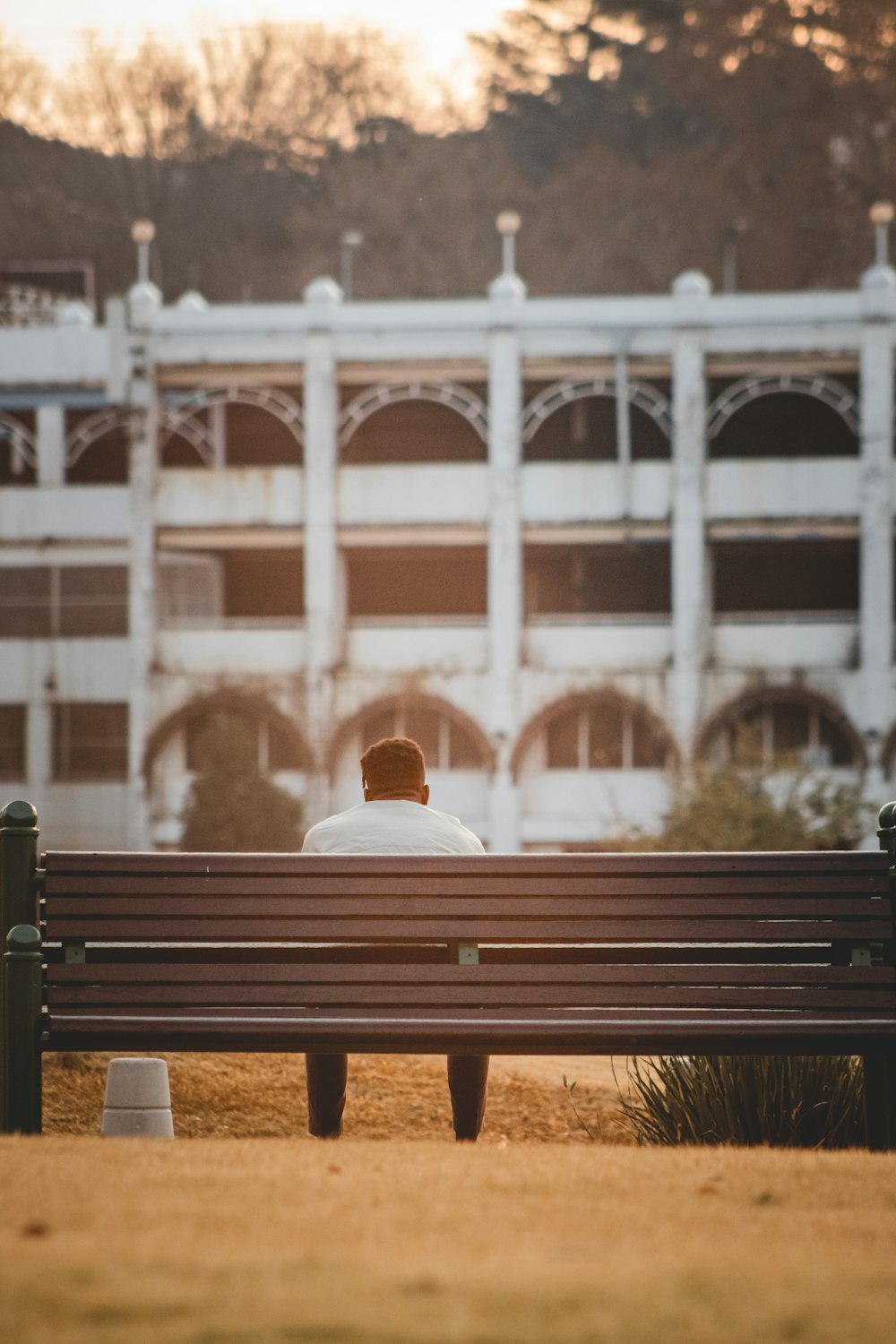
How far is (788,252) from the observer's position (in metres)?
57.3

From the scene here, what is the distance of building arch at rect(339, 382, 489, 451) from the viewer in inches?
1619

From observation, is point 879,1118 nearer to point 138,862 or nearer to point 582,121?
point 138,862

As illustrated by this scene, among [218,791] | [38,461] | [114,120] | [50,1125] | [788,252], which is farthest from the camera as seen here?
[114,120]

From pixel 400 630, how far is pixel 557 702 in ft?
11.5

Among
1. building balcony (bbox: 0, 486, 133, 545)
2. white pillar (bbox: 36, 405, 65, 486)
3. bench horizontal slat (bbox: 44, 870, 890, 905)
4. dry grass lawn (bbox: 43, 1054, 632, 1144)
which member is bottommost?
dry grass lawn (bbox: 43, 1054, 632, 1144)

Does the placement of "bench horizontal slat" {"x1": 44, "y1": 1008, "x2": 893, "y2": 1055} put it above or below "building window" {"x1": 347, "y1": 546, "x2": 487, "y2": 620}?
below

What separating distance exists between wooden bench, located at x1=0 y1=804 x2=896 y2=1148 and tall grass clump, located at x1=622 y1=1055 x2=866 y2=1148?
103 centimetres

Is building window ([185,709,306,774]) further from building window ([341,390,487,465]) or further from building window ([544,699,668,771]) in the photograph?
building window ([341,390,487,465])

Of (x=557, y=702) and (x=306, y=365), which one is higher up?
(x=306, y=365)

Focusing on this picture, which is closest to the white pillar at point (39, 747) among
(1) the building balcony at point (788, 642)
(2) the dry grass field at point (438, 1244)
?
(1) the building balcony at point (788, 642)

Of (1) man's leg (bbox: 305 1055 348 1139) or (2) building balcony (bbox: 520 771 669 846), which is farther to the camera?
(2) building balcony (bbox: 520 771 669 846)

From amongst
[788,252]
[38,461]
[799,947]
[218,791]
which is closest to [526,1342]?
[799,947]

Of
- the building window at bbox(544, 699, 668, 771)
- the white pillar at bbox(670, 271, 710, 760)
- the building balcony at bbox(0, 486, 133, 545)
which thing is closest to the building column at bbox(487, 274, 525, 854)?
the building window at bbox(544, 699, 668, 771)

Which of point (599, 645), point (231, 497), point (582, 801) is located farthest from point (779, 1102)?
point (231, 497)
